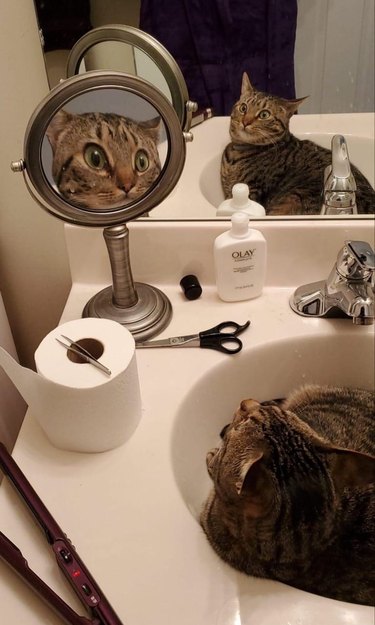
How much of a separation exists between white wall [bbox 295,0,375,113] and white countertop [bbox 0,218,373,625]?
0.45 m

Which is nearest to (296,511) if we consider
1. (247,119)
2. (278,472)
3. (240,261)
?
(278,472)

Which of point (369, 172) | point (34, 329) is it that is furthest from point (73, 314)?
point (369, 172)

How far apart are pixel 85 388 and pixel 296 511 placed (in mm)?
247

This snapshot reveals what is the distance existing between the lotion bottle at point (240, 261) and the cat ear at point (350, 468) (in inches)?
12.0

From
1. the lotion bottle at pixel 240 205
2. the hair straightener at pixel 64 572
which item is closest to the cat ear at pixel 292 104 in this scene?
the lotion bottle at pixel 240 205

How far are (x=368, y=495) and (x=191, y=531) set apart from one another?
20 cm

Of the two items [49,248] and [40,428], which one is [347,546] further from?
[49,248]

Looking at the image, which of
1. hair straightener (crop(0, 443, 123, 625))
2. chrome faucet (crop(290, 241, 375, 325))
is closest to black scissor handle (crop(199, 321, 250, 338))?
chrome faucet (crop(290, 241, 375, 325))

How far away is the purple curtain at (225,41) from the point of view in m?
0.77

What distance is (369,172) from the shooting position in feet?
2.85

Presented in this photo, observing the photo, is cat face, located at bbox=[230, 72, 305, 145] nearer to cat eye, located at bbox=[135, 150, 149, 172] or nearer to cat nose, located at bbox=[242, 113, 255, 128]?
cat nose, located at bbox=[242, 113, 255, 128]

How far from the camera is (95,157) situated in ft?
2.20

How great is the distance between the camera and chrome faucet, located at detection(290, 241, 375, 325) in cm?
70

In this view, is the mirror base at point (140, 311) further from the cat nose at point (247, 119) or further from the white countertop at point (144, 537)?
the cat nose at point (247, 119)
